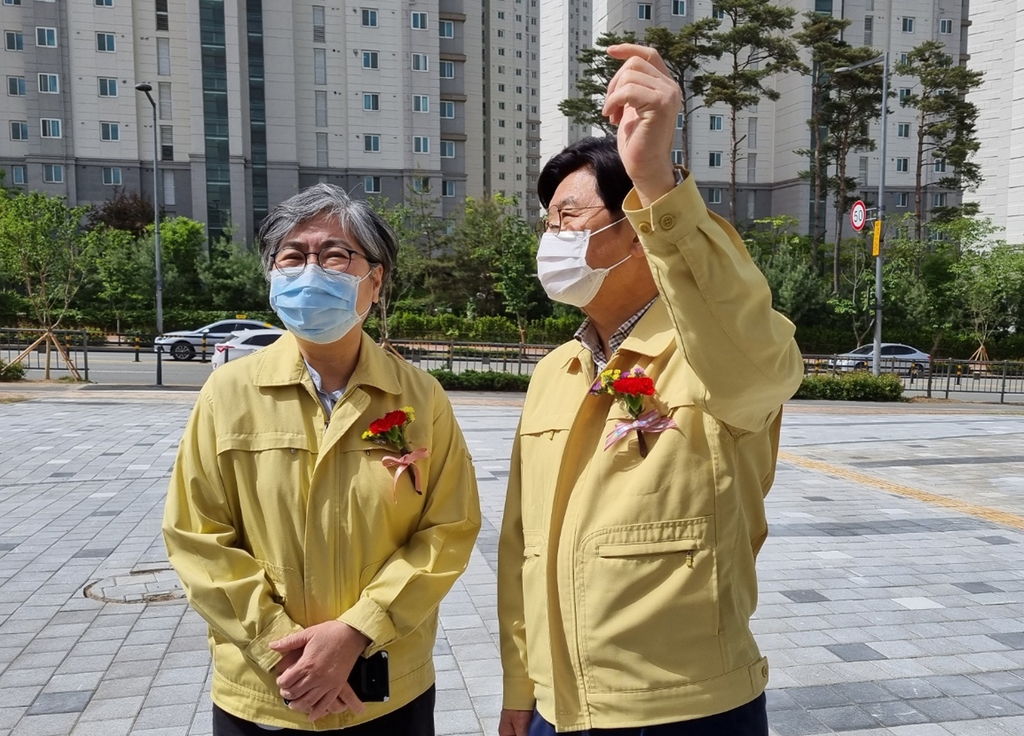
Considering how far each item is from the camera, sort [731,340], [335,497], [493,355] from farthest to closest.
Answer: [493,355]
[335,497]
[731,340]

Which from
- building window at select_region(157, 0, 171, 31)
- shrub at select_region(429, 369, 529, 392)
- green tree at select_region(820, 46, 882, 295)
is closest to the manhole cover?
shrub at select_region(429, 369, 529, 392)

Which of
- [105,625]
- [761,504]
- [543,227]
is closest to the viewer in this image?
[761,504]

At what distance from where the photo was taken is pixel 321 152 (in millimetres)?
47188

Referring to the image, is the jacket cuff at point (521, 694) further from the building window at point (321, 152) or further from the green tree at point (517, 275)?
the building window at point (321, 152)

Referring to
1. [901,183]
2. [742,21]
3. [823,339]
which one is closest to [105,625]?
[823,339]

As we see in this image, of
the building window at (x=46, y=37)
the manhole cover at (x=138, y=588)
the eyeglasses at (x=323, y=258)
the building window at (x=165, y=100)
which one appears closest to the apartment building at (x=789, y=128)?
the building window at (x=165, y=100)

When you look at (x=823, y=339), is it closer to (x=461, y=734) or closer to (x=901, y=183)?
(x=901, y=183)

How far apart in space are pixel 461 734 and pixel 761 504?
6.85 ft

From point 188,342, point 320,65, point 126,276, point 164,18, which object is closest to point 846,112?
point 320,65

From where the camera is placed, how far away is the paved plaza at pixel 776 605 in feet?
12.0

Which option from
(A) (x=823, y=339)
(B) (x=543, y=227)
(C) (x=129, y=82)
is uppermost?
(C) (x=129, y=82)

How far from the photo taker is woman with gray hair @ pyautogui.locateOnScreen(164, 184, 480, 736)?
202cm

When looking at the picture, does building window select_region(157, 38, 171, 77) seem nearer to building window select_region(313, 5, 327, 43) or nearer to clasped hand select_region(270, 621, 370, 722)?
building window select_region(313, 5, 327, 43)

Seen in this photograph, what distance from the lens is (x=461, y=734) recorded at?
3.43m
